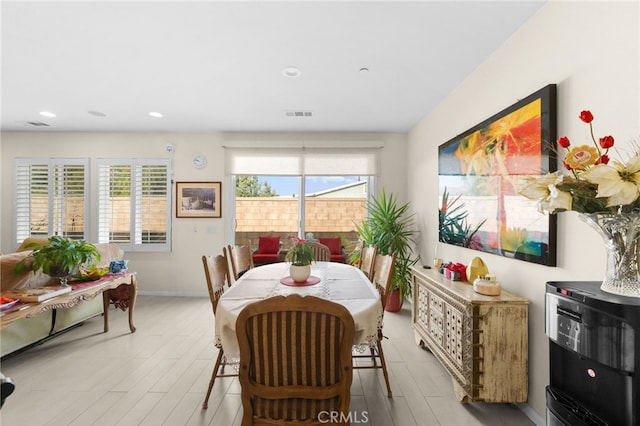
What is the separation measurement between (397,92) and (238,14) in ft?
6.22

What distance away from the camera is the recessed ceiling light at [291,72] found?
269 centimetres

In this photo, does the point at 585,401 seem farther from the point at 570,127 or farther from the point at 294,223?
the point at 294,223

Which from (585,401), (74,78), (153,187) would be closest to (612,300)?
(585,401)

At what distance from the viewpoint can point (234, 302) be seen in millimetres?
1799

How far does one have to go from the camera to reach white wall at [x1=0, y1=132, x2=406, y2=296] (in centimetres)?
480

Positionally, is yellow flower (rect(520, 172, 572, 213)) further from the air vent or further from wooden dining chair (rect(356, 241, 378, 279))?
the air vent

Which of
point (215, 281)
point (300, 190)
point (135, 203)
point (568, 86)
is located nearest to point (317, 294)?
point (215, 281)

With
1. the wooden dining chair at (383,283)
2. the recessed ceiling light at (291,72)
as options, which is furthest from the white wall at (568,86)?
the recessed ceiling light at (291,72)

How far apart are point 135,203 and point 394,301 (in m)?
4.41

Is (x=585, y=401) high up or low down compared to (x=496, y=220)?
down

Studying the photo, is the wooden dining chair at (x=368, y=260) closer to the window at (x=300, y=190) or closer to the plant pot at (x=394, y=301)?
the plant pot at (x=394, y=301)

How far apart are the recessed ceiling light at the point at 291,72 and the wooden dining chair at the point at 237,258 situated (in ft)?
5.80

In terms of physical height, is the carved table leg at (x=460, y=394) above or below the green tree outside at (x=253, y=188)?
below

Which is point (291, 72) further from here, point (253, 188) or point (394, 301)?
point (394, 301)
